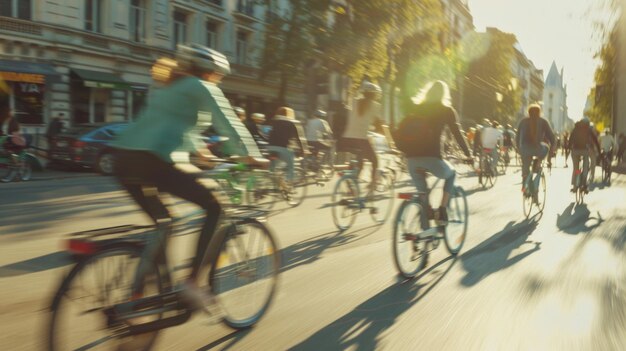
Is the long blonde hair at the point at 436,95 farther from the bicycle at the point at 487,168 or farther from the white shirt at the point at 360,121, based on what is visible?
the bicycle at the point at 487,168

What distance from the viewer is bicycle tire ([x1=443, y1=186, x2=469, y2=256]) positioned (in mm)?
6898

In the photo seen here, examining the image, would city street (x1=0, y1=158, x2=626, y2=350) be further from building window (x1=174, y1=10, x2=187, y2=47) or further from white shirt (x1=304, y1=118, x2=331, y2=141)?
building window (x1=174, y1=10, x2=187, y2=47)

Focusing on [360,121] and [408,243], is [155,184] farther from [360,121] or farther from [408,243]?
[360,121]

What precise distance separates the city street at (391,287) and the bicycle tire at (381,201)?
22 cm

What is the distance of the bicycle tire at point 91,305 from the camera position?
3248mm

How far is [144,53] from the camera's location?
89.5 ft

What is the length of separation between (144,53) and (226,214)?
2455cm

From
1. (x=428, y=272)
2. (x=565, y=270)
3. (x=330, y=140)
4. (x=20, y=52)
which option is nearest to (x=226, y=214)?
(x=428, y=272)

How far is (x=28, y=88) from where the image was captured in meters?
22.2

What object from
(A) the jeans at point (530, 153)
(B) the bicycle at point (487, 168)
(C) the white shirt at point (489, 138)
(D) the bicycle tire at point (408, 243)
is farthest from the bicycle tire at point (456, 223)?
(C) the white shirt at point (489, 138)

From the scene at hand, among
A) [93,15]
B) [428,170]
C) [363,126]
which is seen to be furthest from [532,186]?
[93,15]

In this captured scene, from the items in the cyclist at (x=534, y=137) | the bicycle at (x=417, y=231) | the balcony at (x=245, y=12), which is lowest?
the bicycle at (x=417, y=231)

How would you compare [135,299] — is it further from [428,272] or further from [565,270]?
[565,270]

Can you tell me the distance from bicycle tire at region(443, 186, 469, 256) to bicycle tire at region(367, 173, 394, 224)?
2.11 meters
